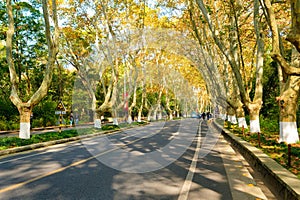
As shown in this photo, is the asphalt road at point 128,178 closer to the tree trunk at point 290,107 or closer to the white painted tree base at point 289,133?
the white painted tree base at point 289,133

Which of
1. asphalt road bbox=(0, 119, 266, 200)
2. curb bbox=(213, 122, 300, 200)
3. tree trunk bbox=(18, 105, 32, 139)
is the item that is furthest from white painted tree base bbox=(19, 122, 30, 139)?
curb bbox=(213, 122, 300, 200)

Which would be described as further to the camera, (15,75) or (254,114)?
Answer: (15,75)

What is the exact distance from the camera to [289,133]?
11.0 metres

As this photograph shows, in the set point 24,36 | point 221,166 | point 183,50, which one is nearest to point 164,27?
point 183,50

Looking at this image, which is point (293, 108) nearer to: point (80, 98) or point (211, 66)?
point (211, 66)

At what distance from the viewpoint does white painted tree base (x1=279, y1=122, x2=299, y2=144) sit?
10.9 meters

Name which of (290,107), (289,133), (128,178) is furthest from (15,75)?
(289,133)

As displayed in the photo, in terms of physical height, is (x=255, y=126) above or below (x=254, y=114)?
below

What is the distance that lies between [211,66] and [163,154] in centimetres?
1427

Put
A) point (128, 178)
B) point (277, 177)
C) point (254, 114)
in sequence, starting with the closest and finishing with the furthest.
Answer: point (277, 177) < point (128, 178) < point (254, 114)

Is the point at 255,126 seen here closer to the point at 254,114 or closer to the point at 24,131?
the point at 254,114

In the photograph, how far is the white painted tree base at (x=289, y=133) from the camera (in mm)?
10913

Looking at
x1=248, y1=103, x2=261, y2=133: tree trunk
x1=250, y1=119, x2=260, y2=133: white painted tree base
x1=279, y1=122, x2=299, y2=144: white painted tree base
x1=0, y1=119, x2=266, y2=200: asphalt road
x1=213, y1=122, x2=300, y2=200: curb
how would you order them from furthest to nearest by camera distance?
x1=250, y1=119, x2=260, y2=133: white painted tree base < x1=248, y1=103, x2=261, y2=133: tree trunk < x1=279, y1=122, x2=299, y2=144: white painted tree base < x1=0, y1=119, x2=266, y2=200: asphalt road < x1=213, y1=122, x2=300, y2=200: curb

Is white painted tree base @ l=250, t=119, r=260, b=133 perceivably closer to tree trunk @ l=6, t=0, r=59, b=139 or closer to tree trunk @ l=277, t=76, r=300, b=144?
tree trunk @ l=277, t=76, r=300, b=144
